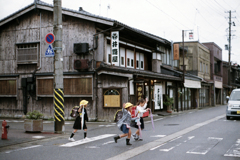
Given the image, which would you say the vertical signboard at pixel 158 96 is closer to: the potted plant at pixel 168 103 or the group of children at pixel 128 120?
the potted plant at pixel 168 103

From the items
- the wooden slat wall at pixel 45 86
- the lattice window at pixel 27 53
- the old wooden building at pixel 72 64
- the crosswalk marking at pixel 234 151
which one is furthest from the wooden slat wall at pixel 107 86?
the crosswalk marking at pixel 234 151

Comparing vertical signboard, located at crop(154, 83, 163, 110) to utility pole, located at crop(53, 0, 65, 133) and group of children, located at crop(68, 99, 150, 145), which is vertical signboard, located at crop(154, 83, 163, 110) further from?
group of children, located at crop(68, 99, 150, 145)

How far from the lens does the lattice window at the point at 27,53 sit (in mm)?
22991

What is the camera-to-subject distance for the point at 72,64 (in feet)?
70.8

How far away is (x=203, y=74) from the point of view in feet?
158

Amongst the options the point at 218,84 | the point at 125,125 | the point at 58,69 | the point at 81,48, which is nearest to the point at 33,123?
the point at 58,69

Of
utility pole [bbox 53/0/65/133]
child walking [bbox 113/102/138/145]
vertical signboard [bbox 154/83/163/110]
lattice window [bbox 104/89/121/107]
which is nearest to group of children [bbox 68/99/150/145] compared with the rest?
child walking [bbox 113/102/138/145]

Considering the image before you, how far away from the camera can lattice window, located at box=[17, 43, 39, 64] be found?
2299 cm

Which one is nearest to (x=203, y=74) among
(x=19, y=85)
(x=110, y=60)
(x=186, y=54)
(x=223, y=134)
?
(x=186, y=54)

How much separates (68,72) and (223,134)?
40.5 feet

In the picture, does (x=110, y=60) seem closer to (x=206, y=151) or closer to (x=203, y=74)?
(x=206, y=151)

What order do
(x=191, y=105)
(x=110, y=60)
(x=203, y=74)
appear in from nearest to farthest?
(x=110, y=60) < (x=191, y=105) < (x=203, y=74)

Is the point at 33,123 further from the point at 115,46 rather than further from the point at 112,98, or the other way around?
the point at 115,46

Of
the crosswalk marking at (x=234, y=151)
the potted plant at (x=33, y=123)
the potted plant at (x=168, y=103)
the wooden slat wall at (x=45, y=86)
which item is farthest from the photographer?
the potted plant at (x=168, y=103)
